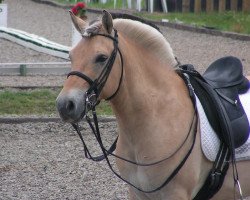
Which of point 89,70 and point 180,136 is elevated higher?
point 89,70

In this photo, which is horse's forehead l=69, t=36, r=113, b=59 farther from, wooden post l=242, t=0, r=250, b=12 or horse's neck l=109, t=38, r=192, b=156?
wooden post l=242, t=0, r=250, b=12

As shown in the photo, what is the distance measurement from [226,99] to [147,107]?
27.3 inches

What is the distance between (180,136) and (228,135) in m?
0.37

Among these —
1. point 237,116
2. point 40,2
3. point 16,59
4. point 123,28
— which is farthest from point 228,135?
point 40,2

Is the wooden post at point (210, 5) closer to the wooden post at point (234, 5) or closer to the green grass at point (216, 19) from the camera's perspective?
the green grass at point (216, 19)

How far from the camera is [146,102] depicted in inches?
173

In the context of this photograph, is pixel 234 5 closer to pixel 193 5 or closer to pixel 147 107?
pixel 193 5

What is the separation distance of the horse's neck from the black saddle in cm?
26

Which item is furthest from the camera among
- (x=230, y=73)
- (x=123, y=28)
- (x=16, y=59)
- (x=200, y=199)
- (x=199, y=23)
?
(x=199, y=23)

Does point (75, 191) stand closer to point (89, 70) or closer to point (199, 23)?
point (89, 70)

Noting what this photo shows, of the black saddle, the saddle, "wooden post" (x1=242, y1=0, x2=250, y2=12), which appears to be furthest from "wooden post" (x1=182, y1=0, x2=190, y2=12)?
the saddle

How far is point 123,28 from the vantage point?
443 cm

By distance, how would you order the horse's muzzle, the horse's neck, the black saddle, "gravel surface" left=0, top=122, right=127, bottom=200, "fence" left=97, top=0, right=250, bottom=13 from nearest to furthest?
the horse's muzzle < the horse's neck < the black saddle < "gravel surface" left=0, top=122, right=127, bottom=200 < "fence" left=97, top=0, right=250, bottom=13

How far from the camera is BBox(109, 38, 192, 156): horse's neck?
14.3ft
